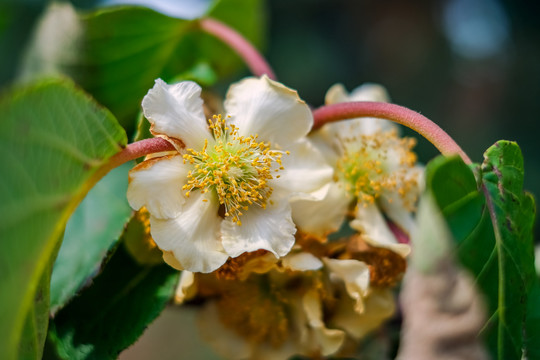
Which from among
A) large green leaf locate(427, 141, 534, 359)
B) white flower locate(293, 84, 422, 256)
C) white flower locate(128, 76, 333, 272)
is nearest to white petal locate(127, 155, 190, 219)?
white flower locate(128, 76, 333, 272)

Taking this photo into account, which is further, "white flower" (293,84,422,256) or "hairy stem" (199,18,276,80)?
"hairy stem" (199,18,276,80)

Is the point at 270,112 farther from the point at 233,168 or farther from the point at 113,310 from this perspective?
the point at 113,310

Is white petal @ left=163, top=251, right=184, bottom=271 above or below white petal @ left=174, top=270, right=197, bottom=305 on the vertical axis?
above

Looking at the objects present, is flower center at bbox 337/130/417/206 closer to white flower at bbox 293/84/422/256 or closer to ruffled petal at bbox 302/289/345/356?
white flower at bbox 293/84/422/256

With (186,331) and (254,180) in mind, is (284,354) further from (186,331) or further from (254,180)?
(186,331)

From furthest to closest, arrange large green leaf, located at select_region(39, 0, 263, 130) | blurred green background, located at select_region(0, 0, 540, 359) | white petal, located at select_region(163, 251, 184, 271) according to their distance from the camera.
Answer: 1. blurred green background, located at select_region(0, 0, 540, 359)
2. large green leaf, located at select_region(39, 0, 263, 130)
3. white petal, located at select_region(163, 251, 184, 271)

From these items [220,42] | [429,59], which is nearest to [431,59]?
[429,59]

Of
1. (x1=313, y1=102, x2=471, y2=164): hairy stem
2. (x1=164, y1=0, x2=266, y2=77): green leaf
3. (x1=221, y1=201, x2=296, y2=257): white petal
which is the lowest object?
(x1=164, y1=0, x2=266, y2=77): green leaf

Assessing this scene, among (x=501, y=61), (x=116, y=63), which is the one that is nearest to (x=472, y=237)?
(x=116, y=63)
